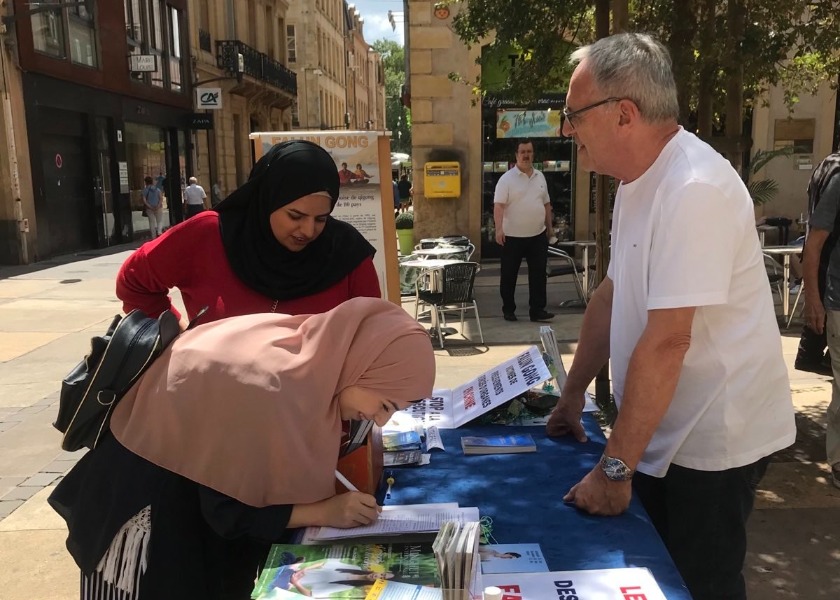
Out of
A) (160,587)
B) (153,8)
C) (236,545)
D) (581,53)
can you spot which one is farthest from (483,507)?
(153,8)

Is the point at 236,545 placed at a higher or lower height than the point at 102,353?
lower

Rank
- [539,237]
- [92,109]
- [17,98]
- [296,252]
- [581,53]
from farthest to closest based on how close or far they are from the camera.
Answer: [92,109] → [17,98] → [539,237] → [296,252] → [581,53]

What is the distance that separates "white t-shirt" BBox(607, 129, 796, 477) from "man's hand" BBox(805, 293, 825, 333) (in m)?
2.15

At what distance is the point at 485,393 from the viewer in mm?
2445

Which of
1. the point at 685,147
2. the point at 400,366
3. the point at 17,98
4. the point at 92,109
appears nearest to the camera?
the point at 400,366

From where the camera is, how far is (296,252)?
2.41 metres

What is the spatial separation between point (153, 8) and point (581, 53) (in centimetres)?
2155

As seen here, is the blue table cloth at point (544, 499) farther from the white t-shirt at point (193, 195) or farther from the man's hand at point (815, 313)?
the white t-shirt at point (193, 195)

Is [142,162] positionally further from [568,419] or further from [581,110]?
[581,110]

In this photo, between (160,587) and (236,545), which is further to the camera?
(236,545)

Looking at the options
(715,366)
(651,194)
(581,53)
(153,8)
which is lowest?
(715,366)

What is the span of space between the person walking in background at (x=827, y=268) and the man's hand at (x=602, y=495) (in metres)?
2.40

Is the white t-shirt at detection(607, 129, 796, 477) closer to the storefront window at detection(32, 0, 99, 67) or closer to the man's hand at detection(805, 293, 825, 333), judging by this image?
the man's hand at detection(805, 293, 825, 333)

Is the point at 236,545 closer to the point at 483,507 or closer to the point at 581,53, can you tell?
the point at 483,507
